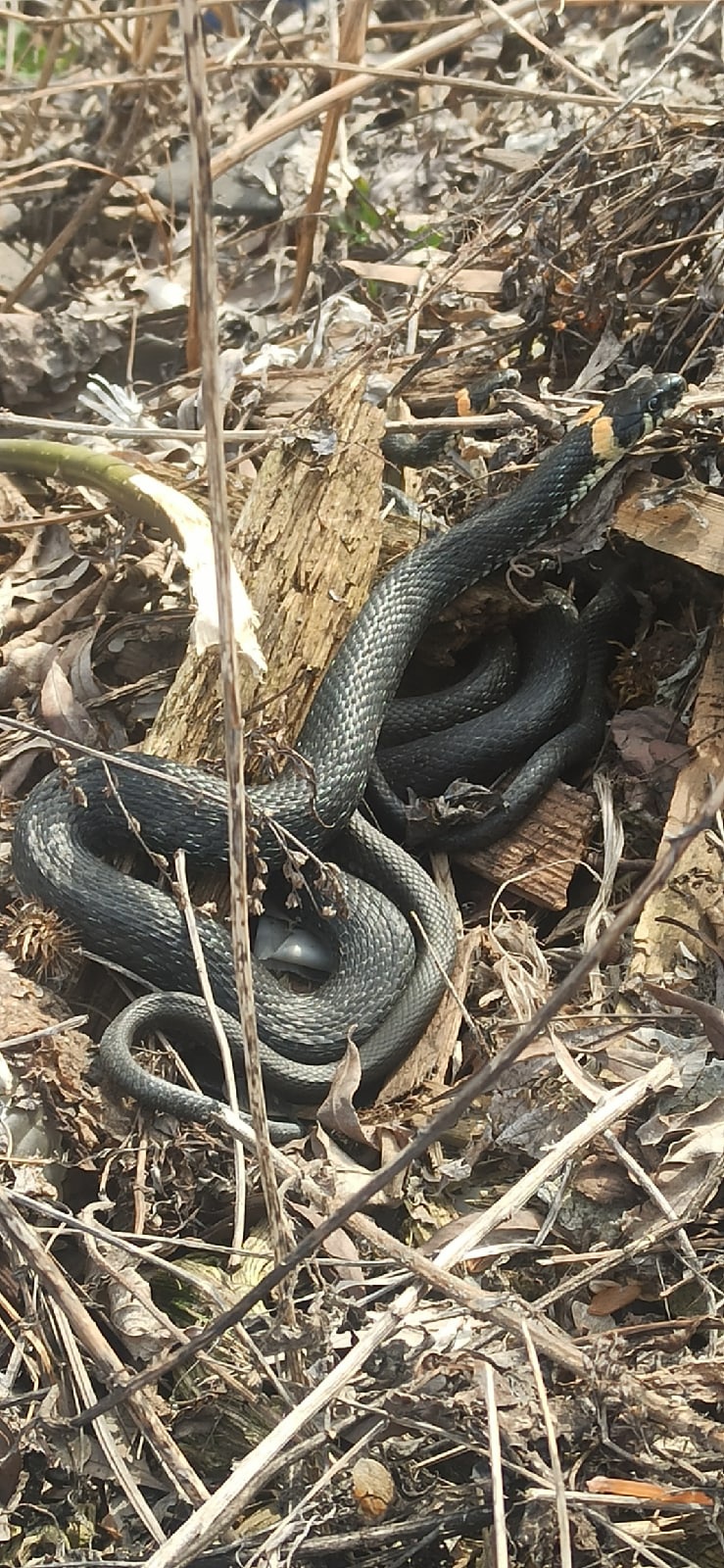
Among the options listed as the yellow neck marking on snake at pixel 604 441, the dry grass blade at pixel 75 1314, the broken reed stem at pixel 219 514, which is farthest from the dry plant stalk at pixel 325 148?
the dry grass blade at pixel 75 1314

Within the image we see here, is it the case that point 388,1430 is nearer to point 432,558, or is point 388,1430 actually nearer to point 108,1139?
point 108,1139

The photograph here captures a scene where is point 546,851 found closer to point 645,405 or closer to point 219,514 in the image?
point 645,405

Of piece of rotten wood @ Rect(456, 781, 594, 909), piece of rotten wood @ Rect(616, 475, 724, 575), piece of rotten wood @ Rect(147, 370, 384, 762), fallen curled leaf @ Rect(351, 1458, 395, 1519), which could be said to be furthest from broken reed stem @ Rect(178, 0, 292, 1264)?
piece of rotten wood @ Rect(616, 475, 724, 575)

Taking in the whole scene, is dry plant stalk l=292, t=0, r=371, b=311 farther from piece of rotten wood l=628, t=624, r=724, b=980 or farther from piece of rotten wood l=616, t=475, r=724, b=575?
piece of rotten wood l=628, t=624, r=724, b=980

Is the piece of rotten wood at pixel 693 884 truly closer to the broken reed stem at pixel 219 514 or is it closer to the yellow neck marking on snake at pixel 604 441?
the yellow neck marking on snake at pixel 604 441

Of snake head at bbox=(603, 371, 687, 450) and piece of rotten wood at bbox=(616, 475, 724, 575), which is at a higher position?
snake head at bbox=(603, 371, 687, 450)

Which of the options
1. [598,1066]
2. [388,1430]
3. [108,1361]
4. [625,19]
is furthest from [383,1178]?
[625,19]

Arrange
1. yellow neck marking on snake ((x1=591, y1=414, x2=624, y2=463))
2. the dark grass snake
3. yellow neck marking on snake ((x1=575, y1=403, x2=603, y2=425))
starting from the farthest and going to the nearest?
yellow neck marking on snake ((x1=575, y1=403, x2=603, y2=425)), yellow neck marking on snake ((x1=591, y1=414, x2=624, y2=463)), the dark grass snake
